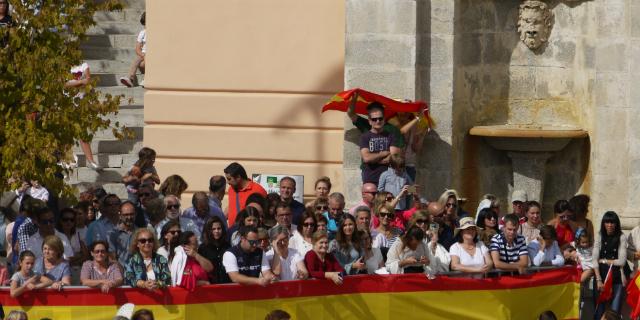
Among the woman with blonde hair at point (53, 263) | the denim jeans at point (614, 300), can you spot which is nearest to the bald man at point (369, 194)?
the denim jeans at point (614, 300)

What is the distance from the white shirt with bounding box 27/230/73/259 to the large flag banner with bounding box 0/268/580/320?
4.09 ft

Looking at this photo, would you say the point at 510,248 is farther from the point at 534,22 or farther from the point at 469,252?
the point at 534,22

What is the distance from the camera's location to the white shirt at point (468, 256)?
63.9ft

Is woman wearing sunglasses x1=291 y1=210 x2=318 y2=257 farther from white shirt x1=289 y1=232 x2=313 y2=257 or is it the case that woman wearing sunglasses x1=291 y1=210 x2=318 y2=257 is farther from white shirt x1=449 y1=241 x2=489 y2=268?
white shirt x1=449 y1=241 x2=489 y2=268

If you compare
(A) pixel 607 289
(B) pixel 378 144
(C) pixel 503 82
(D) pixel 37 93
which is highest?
(C) pixel 503 82

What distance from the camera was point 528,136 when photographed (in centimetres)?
2331

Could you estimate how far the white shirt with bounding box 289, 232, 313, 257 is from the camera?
1881 centimetres

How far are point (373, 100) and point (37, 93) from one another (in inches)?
166

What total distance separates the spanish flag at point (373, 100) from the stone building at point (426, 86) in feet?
0.87

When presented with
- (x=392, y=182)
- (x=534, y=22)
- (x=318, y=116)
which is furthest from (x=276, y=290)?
(x=534, y=22)

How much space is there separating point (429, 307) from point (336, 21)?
586cm

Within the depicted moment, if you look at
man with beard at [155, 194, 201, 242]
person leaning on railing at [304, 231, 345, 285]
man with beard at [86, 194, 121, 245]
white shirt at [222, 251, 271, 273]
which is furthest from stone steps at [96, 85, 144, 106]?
white shirt at [222, 251, 271, 273]

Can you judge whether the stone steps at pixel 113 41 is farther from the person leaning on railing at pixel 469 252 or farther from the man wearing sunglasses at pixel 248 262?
the man wearing sunglasses at pixel 248 262

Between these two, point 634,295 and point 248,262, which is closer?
point 248,262
